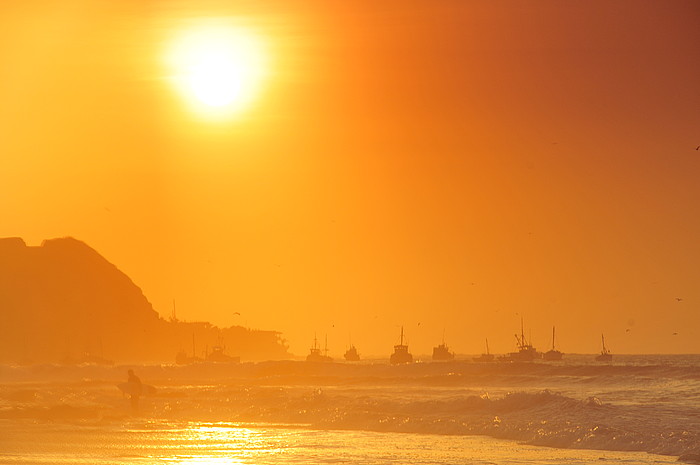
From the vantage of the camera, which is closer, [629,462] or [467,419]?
[629,462]

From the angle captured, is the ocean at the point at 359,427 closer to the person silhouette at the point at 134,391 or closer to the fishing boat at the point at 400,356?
the person silhouette at the point at 134,391

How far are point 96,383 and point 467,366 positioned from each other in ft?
113

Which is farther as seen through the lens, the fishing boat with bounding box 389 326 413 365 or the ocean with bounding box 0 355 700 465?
the fishing boat with bounding box 389 326 413 365

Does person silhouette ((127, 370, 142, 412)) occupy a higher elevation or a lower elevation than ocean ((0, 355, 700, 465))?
higher

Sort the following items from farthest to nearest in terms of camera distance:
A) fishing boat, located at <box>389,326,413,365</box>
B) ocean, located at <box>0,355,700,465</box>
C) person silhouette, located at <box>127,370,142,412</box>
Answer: fishing boat, located at <box>389,326,413,365</box>, person silhouette, located at <box>127,370,142,412</box>, ocean, located at <box>0,355,700,465</box>

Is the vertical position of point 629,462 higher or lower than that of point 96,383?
lower

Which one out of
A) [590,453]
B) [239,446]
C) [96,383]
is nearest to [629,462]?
[590,453]

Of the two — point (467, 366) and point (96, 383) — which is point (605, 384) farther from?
point (96, 383)

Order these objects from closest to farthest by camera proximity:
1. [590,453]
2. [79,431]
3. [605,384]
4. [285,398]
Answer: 1. [590,453]
2. [79,431]
3. [285,398]
4. [605,384]

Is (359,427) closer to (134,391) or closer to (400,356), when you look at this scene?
(134,391)

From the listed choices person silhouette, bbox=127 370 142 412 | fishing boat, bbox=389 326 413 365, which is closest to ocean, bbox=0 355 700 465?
person silhouette, bbox=127 370 142 412

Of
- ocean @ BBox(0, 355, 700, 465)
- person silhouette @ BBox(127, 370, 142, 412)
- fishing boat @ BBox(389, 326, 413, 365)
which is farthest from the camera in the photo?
fishing boat @ BBox(389, 326, 413, 365)

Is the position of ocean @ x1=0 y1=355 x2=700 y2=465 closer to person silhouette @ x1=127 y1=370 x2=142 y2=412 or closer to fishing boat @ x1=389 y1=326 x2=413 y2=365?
person silhouette @ x1=127 y1=370 x2=142 y2=412

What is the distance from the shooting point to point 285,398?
57.0m
